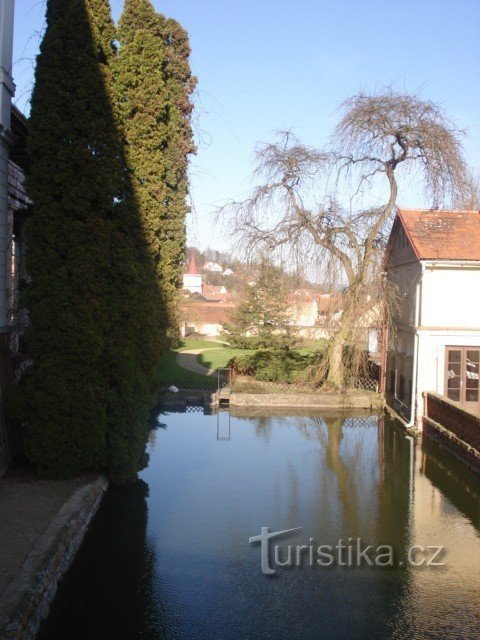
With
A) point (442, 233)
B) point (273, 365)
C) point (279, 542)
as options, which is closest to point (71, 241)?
point (279, 542)

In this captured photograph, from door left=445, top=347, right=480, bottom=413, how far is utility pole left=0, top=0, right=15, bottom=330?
11909mm

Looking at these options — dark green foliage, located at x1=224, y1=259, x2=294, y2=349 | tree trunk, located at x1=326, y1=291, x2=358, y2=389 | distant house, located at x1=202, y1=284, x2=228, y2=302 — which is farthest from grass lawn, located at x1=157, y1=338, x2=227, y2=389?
distant house, located at x1=202, y1=284, x2=228, y2=302

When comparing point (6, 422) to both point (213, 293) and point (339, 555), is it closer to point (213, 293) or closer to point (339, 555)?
point (339, 555)

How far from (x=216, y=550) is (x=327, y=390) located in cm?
1409

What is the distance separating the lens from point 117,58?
11.8m

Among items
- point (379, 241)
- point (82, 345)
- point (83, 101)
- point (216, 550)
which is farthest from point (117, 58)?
point (379, 241)

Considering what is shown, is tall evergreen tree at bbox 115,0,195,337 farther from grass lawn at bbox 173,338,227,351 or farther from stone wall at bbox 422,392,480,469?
grass lawn at bbox 173,338,227,351

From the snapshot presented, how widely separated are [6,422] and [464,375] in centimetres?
1218

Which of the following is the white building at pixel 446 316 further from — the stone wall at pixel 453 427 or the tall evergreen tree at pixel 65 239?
the tall evergreen tree at pixel 65 239

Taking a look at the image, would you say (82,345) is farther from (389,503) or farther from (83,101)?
(389,503)

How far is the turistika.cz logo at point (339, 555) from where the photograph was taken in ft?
26.3

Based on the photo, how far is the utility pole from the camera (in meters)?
9.74

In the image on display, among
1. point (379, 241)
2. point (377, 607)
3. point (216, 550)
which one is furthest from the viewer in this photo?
point (379, 241)

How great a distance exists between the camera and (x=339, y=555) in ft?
27.2
